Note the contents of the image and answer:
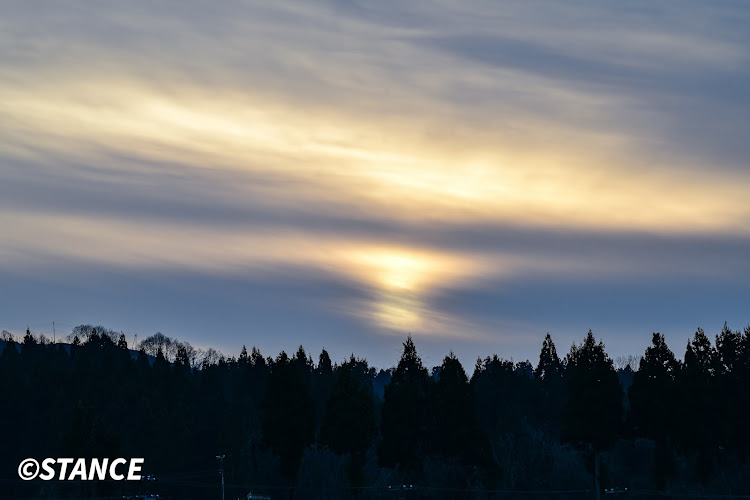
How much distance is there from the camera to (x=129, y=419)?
387 ft

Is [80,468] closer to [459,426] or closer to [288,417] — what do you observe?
[288,417]

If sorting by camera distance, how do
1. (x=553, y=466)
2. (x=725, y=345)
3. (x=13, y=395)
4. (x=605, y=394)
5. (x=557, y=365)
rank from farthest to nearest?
(x=557, y=365) < (x=13, y=395) < (x=553, y=466) < (x=725, y=345) < (x=605, y=394)

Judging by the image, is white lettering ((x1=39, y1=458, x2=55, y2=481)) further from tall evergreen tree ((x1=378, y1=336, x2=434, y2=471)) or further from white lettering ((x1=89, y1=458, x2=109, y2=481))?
tall evergreen tree ((x1=378, y1=336, x2=434, y2=471))

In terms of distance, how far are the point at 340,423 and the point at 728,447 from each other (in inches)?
1356

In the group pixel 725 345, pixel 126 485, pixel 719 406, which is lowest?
pixel 126 485

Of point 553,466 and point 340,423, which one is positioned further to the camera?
point 553,466

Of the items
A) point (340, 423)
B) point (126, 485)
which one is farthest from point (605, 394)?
point (126, 485)

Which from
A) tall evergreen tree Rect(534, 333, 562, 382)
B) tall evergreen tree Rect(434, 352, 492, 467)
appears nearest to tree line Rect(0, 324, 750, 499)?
tall evergreen tree Rect(434, 352, 492, 467)

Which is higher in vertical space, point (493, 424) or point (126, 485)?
point (493, 424)

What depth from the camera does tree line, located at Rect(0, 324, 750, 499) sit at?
9062 cm

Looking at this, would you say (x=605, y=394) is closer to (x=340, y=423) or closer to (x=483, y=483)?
(x=483, y=483)
